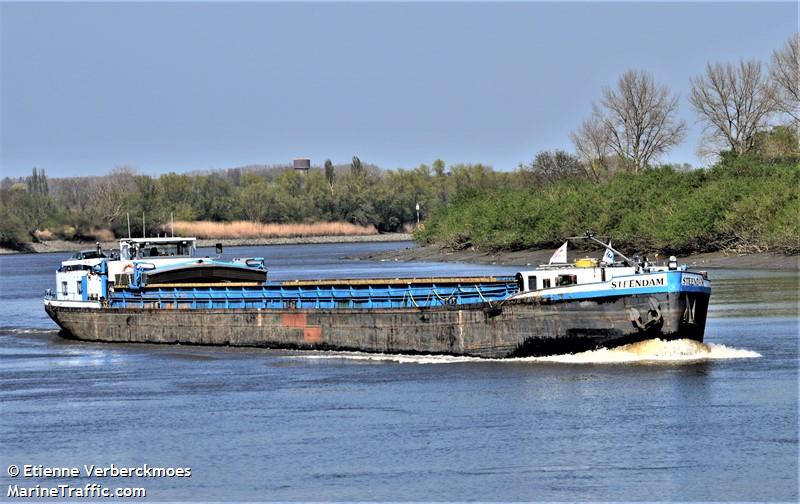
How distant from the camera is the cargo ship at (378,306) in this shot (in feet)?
110

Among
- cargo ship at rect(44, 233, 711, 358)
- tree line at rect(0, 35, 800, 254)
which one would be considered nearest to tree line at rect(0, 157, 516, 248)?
tree line at rect(0, 35, 800, 254)

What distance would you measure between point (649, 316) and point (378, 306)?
30.7ft

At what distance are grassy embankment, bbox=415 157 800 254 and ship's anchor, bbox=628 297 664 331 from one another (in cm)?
4191

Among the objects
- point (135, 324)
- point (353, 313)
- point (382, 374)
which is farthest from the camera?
point (135, 324)

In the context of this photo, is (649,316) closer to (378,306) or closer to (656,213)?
(378,306)

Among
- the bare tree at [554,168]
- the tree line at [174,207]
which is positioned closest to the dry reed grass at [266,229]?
the tree line at [174,207]

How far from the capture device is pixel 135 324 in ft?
152

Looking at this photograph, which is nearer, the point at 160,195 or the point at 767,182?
the point at 767,182

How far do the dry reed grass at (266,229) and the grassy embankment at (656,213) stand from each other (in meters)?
66.1

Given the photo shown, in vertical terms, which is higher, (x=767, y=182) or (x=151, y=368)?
(x=767, y=182)

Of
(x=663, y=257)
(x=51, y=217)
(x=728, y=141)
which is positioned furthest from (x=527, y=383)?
(x=51, y=217)

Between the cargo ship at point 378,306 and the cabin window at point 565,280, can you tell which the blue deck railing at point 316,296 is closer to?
the cargo ship at point 378,306

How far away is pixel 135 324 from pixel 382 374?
1448 cm

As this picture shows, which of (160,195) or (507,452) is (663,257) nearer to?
(507,452)
